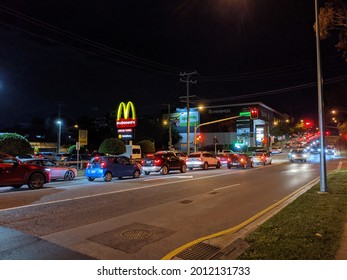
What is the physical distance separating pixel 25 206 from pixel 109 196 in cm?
324

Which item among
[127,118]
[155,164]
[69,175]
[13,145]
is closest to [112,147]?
[127,118]

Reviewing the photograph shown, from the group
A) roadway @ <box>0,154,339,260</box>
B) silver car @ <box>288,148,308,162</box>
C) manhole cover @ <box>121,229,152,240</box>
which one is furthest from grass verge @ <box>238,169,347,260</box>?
silver car @ <box>288,148,308,162</box>

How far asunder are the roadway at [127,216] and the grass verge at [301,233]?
1.22 meters

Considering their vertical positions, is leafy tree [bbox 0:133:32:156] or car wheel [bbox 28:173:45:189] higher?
leafy tree [bbox 0:133:32:156]

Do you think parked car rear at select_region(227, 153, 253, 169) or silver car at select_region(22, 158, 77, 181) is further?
parked car rear at select_region(227, 153, 253, 169)

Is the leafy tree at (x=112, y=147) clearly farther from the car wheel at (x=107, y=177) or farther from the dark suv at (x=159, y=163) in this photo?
the car wheel at (x=107, y=177)

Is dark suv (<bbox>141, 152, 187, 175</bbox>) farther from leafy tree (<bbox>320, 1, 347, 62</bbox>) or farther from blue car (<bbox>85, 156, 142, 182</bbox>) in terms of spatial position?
leafy tree (<bbox>320, 1, 347, 62</bbox>)

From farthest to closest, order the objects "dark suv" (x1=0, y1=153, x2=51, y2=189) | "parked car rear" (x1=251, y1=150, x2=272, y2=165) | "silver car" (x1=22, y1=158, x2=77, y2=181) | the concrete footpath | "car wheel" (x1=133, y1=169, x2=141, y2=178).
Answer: "parked car rear" (x1=251, y1=150, x2=272, y2=165)
"car wheel" (x1=133, y1=169, x2=141, y2=178)
"silver car" (x1=22, y1=158, x2=77, y2=181)
"dark suv" (x1=0, y1=153, x2=51, y2=189)
the concrete footpath

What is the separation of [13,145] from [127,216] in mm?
17594

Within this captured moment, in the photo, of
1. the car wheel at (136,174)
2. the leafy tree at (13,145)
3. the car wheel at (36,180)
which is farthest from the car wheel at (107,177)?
the leafy tree at (13,145)

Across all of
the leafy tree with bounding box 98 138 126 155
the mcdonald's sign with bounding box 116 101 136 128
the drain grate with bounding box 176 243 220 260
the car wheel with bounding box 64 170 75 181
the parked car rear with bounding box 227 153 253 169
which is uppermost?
the mcdonald's sign with bounding box 116 101 136 128

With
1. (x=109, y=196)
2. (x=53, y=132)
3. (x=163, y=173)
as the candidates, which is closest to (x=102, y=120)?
(x=53, y=132)

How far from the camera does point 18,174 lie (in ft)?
46.7

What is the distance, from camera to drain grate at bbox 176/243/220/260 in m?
5.68
